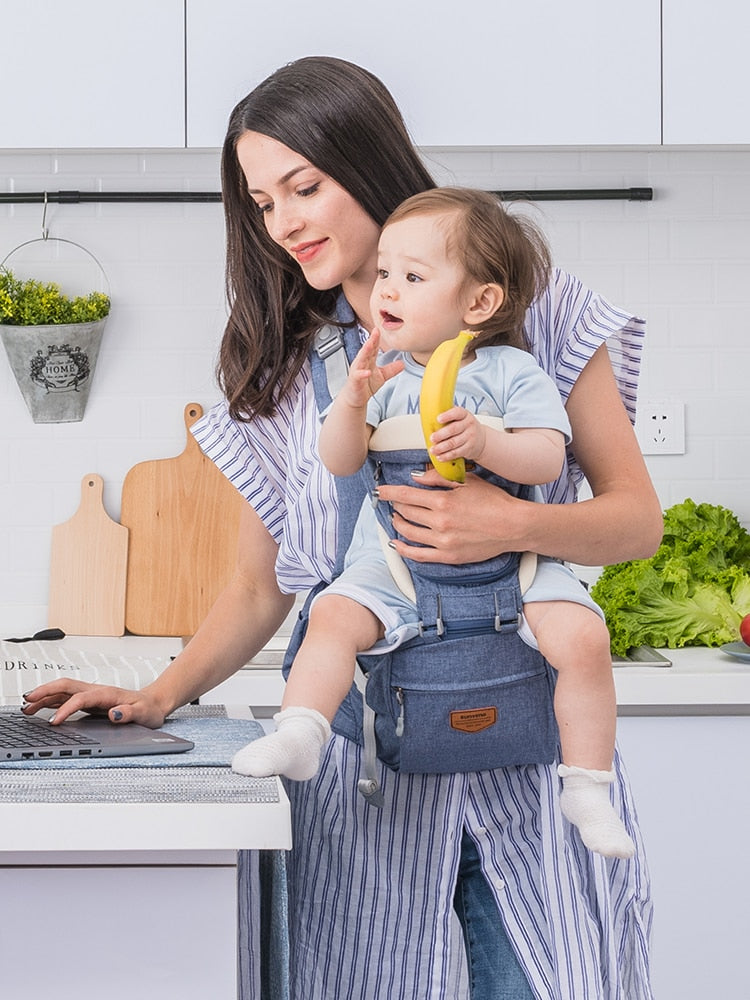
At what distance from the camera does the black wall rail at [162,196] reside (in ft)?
8.98

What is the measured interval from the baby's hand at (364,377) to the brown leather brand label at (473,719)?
0.30 metres

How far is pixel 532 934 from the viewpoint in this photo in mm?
1214

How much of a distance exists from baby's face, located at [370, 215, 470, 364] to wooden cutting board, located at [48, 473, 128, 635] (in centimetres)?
168

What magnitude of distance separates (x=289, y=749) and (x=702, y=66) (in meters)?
1.79

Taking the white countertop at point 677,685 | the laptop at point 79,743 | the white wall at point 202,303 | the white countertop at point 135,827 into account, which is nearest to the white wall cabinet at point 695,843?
the white countertop at point 677,685

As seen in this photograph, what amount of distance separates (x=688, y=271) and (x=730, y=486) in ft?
1.59

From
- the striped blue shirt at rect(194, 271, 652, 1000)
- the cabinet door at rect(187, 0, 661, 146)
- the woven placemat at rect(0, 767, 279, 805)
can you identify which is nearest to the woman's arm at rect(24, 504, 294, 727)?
the striped blue shirt at rect(194, 271, 652, 1000)

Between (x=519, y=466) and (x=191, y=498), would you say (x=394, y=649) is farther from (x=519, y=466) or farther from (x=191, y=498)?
(x=191, y=498)

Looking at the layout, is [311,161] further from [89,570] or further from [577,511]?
[89,570]

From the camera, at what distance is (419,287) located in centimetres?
120

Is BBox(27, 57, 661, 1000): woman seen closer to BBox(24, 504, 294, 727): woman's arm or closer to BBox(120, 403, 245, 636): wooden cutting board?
BBox(24, 504, 294, 727): woman's arm

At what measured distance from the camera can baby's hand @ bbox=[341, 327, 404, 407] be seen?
3.61 feet

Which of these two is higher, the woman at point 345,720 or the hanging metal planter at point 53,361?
the hanging metal planter at point 53,361

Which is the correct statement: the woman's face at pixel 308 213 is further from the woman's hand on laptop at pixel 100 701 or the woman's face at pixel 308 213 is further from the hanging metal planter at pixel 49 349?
the hanging metal planter at pixel 49 349
